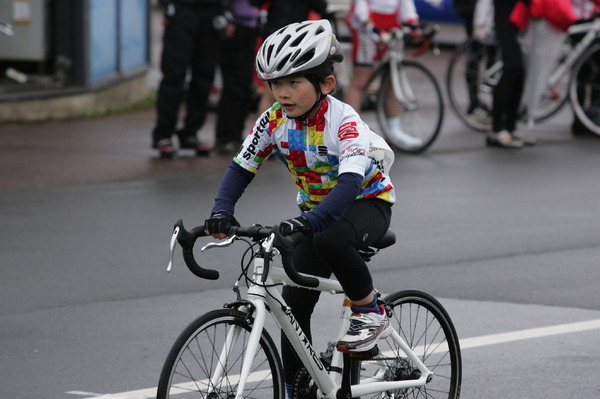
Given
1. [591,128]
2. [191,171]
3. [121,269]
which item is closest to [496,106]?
[591,128]

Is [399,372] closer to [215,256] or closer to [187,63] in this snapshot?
[215,256]

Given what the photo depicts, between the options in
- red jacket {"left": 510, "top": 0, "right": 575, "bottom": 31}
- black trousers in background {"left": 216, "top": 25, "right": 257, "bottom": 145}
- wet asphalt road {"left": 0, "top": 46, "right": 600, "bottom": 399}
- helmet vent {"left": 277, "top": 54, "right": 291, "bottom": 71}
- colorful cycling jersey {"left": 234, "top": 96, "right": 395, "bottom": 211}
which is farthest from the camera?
red jacket {"left": 510, "top": 0, "right": 575, "bottom": 31}

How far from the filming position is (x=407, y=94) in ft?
38.0

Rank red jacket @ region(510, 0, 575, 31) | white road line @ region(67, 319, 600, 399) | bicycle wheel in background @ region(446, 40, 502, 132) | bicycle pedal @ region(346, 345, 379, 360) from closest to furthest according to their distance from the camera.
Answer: bicycle pedal @ region(346, 345, 379, 360) → white road line @ region(67, 319, 600, 399) → red jacket @ region(510, 0, 575, 31) → bicycle wheel in background @ region(446, 40, 502, 132)

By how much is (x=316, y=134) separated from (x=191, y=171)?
650 cm

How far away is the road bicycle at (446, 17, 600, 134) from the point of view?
1249 centimetres

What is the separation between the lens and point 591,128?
12547 mm

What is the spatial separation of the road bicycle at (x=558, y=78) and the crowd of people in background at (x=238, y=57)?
14.8 inches

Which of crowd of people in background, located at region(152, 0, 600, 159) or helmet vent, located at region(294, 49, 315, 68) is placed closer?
helmet vent, located at region(294, 49, 315, 68)

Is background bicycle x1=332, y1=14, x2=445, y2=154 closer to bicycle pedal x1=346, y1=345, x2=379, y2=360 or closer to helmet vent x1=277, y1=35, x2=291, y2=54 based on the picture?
bicycle pedal x1=346, y1=345, x2=379, y2=360

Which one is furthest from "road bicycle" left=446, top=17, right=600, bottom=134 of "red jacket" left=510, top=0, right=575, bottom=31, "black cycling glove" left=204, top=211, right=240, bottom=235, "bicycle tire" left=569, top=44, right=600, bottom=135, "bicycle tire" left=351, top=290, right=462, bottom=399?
"black cycling glove" left=204, top=211, right=240, bottom=235

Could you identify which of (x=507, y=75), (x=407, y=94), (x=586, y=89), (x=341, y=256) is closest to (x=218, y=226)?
(x=341, y=256)

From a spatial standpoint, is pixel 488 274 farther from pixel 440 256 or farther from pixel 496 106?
pixel 496 106

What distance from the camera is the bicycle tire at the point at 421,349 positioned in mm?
4695
